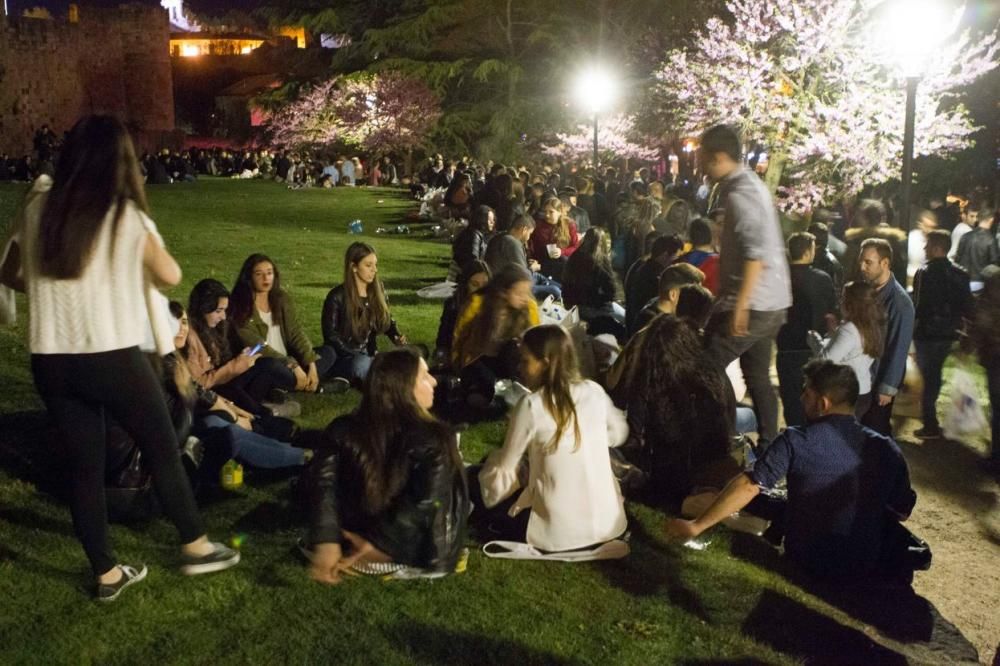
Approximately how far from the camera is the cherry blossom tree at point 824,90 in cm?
1852

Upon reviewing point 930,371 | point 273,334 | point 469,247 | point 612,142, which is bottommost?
point 930,371

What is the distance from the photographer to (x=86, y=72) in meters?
47.6

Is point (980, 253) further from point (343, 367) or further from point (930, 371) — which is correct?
point (343, 367)

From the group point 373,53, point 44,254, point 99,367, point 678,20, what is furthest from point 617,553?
point 373,53

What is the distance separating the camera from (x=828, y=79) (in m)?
19.3

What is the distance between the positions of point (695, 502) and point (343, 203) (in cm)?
2404

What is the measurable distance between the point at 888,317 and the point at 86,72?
48978mm

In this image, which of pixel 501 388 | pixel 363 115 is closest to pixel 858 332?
pixel 501 388

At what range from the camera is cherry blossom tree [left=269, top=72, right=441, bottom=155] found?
4050cm

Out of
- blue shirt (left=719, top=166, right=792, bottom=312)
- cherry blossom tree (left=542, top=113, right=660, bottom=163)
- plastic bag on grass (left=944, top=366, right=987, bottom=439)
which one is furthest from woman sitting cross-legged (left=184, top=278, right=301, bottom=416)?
cherry blossom tree (left=542, top=113, right=660, bottom=163)

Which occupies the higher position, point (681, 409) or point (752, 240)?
point (752, 240)

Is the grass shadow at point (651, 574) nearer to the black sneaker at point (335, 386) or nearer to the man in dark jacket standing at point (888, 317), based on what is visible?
the man in dark jacket standing at point (888, 317)

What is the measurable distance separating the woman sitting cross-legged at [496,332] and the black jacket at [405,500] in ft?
9.31

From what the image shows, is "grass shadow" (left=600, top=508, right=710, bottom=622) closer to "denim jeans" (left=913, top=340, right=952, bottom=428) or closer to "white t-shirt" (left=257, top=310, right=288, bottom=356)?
"denim jeans" (left=913, top=340, right=952, bottom=428)
